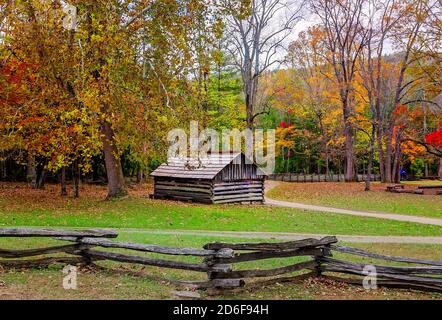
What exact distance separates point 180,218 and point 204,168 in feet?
21.6

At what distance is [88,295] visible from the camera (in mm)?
8258

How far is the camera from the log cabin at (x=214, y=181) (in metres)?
25.6

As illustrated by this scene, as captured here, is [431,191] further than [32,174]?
No

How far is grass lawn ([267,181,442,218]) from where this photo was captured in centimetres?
2325

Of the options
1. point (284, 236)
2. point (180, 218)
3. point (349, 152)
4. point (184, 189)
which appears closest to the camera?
point (284, 236)

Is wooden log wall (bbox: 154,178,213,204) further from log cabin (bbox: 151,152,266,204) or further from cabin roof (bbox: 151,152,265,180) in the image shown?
cabin roof (bbox: 151,152,265,180)

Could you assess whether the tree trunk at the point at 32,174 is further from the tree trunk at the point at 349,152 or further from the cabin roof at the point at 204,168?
the tree trunk at the point at 349,152

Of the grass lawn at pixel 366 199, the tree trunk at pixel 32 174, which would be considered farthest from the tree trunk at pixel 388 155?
the tree trunk at pixel 32 174

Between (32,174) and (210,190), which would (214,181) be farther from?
(32,174)

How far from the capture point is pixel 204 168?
25406 millimetres

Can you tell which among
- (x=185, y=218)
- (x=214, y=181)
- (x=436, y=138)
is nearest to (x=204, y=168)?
(x=214, y=181)

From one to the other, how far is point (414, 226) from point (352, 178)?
24852 mm
